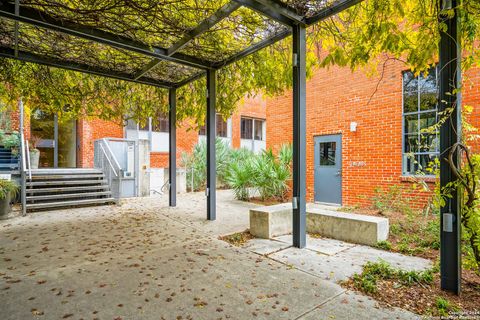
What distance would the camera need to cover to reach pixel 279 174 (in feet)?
25.3

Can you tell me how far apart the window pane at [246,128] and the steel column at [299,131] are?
12172 millimetres

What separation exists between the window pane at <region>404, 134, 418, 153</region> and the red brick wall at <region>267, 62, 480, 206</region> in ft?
0.50

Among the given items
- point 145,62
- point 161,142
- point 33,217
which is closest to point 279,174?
point 145,62

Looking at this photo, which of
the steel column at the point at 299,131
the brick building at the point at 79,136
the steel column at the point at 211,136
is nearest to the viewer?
the steel column at the point at 299,131

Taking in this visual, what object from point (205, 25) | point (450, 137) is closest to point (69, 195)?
point (205, 25)

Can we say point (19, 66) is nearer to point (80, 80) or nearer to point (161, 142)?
point (80, 80)

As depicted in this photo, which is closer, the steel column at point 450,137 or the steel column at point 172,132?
the steel column at point 450,137

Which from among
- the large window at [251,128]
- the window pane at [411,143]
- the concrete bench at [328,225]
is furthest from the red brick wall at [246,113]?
the concrete bench at [328,225]

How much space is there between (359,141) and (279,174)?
7.58 feet

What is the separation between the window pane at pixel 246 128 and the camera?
16008 mm

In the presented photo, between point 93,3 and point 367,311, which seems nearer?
point 367,311

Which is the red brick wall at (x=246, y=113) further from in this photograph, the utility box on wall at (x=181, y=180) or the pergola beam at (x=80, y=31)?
the pergola beam at (x=80, y=31)

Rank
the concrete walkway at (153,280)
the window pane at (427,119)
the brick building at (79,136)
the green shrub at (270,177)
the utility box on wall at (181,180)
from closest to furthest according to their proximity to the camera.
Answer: the concrete walkway at (153,280), the window pane at (427,119), the green shrub at (270,177), the utility box on wall at (181,180), the brick building at (79,136)

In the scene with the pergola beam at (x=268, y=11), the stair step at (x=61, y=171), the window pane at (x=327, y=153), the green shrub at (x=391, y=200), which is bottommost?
the green shrub at (x=391, y=200)
